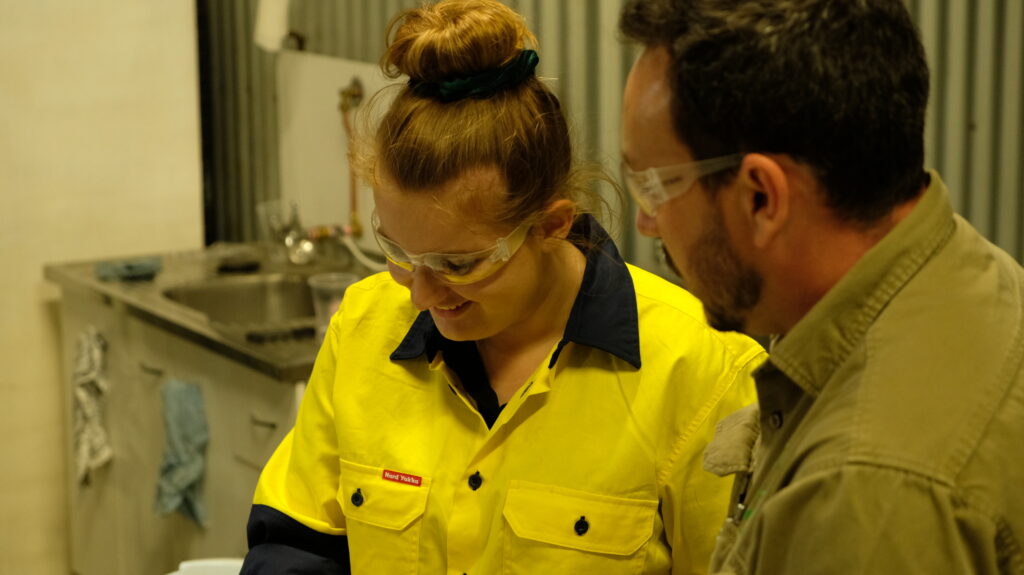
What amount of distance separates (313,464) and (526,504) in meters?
0.34

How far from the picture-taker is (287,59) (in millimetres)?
3893

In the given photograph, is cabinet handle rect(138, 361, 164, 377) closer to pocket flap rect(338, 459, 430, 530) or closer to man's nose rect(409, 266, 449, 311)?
pocket flap rect(338, 459, 430, 530)

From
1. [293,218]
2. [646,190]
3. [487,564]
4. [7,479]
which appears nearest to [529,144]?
[646,190]

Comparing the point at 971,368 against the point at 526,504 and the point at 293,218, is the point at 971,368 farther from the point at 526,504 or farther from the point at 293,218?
the point at 293,218

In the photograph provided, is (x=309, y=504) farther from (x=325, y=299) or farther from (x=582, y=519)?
(x=325, y=299)

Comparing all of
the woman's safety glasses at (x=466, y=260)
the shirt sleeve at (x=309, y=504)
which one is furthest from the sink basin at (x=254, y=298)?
the woman's safety glasses at (x=466, y=260)

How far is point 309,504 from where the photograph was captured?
5.90 ft

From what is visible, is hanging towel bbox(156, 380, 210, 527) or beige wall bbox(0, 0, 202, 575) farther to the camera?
beige wall bbox(0, 0, 202, 575)

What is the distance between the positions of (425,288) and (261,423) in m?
1.44

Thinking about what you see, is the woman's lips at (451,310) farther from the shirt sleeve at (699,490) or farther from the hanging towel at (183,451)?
the hanging towel at (183,451)

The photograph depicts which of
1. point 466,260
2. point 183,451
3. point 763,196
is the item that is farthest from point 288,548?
point 183,451

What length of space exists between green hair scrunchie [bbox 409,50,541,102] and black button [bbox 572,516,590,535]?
1.79 ft

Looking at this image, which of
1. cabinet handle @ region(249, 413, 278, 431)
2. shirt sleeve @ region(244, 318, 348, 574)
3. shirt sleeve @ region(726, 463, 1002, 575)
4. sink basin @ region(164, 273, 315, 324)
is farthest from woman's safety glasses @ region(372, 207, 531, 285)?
sink basin @ region(164, 273, 315, 324)

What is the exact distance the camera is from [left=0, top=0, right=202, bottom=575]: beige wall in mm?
3729
